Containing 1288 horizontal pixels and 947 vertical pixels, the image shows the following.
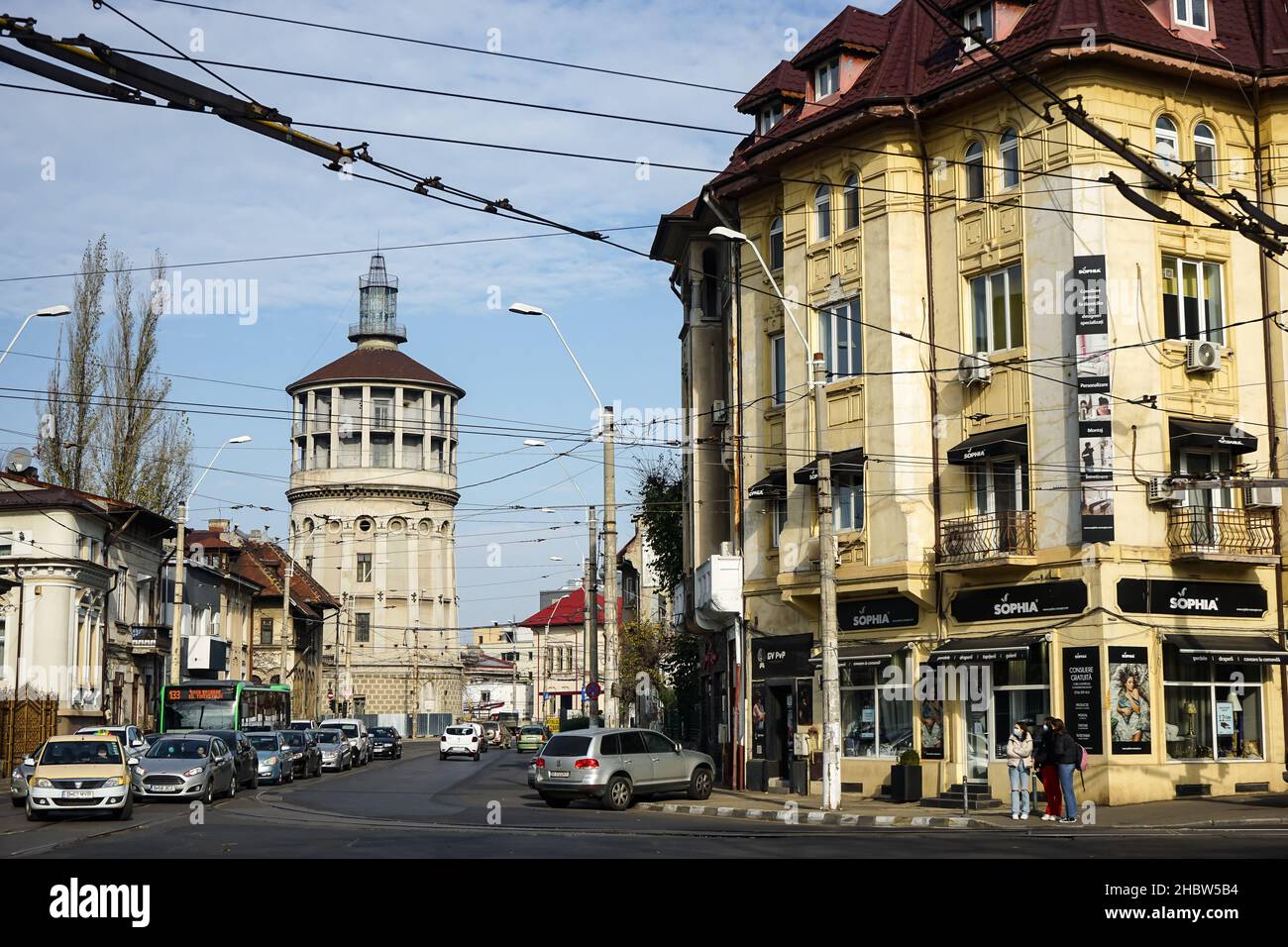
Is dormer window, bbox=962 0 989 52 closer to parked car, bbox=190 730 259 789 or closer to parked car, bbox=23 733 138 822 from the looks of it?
parked car, bbox=23 733 138 822

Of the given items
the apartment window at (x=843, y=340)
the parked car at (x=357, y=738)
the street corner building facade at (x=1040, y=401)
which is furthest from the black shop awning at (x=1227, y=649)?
the parked car at (x=357, y=738)

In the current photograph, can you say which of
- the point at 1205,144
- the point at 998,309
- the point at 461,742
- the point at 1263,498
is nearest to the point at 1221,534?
the point at 1263,498

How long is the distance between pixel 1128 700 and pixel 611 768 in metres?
10.0

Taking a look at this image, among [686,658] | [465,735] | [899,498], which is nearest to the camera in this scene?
[899,498]

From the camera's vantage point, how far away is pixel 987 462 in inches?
1259

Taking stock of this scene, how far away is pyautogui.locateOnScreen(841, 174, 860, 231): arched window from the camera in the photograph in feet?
114

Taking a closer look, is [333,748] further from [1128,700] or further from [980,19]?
[980,19]

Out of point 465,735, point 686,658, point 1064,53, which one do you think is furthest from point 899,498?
point 465,735

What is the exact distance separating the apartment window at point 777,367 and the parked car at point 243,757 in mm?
15187

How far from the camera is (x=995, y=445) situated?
1220 inches

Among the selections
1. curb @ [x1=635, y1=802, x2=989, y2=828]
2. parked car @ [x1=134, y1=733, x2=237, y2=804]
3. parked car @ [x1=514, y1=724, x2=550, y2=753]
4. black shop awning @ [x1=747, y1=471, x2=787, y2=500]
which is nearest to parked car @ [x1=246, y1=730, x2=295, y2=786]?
parked car @ [x1=134, y1=733, x2=237, y2=804]

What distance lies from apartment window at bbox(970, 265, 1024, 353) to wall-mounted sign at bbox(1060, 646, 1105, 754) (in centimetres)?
636
